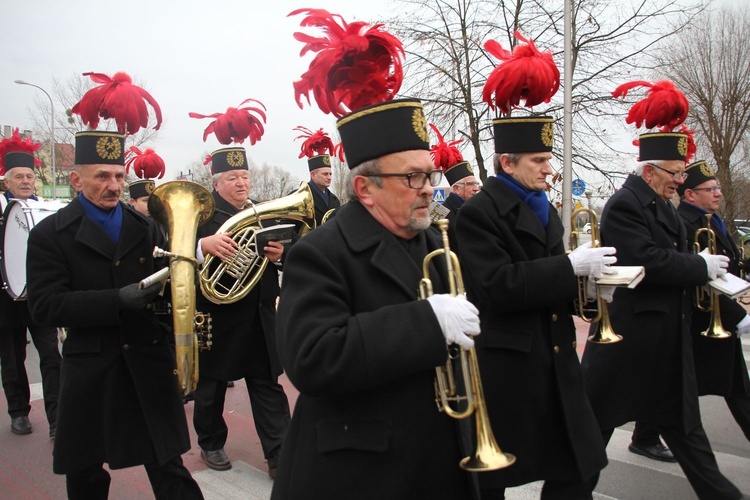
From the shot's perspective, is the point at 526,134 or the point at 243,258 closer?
the point at 526,134

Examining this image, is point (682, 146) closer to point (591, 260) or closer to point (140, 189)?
point (591, 260)

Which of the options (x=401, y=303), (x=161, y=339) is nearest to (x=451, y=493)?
(x=401, y=303)

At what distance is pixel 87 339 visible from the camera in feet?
11.3

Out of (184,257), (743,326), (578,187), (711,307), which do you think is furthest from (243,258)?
(578,187)

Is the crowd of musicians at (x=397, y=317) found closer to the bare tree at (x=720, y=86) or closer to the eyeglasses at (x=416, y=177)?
the eyeglasses at (x=416, y=177)

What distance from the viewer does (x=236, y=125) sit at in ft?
18.0

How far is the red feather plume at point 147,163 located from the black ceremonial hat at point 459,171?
3.72 metres

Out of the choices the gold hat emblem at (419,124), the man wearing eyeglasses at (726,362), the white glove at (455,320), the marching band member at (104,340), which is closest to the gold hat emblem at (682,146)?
the man wearing eyeglasses at (726,362)

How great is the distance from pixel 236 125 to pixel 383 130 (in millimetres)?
3449

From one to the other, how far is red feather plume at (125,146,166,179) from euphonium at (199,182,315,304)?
11.3 ft

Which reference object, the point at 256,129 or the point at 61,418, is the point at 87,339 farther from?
the point at 256,129

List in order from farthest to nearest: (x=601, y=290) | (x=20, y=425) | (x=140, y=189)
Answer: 1. (x=140, y=189)
2. (x=20, y=425)
3. (x=601, y=290)

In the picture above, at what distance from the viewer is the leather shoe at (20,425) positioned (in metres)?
5.87

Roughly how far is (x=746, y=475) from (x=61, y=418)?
4625mm
